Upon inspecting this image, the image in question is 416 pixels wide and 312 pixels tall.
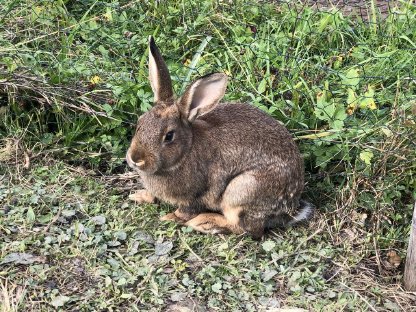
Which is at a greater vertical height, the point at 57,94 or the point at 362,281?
the point at 57,94

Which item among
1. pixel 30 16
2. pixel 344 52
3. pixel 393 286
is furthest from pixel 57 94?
pixel 393 286

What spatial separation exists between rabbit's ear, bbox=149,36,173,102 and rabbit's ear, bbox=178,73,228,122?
0.10m

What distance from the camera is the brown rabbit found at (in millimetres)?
3951

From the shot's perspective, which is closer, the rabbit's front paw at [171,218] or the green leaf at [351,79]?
the rabbit's front paw at [171,218]

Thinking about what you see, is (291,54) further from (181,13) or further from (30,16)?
(30,16)

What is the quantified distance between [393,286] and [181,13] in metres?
2.50

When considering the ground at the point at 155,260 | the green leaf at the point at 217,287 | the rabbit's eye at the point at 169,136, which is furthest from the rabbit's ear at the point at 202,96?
the green leaf at the point at 217,287

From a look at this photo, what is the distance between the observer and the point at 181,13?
17.1 feet

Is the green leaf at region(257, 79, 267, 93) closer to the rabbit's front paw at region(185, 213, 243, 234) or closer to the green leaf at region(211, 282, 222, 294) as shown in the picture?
the rabbit's front paw at region(185, 213, 243, 234)

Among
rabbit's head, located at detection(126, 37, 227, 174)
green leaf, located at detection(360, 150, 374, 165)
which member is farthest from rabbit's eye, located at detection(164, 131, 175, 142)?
green leaf, located at detection(360, 150, 374, 165)

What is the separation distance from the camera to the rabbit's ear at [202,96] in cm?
388

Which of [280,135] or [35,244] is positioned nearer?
[35,244]

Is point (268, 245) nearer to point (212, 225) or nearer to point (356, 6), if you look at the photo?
point (212, 225)

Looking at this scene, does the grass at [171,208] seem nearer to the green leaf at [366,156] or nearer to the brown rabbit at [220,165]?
the green leaf at [366,156]
